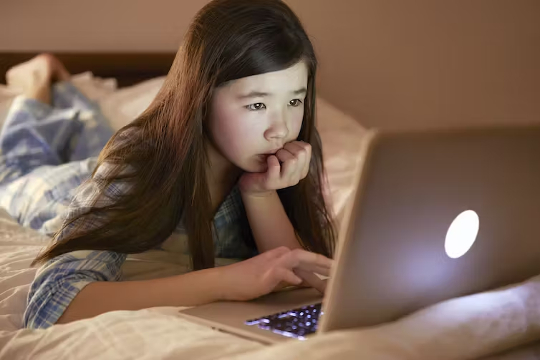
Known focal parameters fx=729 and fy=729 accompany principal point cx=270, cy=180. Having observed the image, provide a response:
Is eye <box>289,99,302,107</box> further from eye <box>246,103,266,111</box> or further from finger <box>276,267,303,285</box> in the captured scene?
finger <box>276,267,303,285</box>

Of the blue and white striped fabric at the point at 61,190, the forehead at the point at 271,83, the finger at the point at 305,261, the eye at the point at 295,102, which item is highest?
the forehead at the point at 271,83

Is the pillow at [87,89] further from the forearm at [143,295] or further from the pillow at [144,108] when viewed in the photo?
the forearm at [143,295]

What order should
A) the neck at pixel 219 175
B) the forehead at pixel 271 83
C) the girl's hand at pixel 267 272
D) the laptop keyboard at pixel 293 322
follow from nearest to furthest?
the laptop keyboard at pixel 293 322, the girl's hand at pixel 267 272, the forehead at pixel 271 83, the neck at pixel 219 175

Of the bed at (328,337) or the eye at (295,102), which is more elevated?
the eye at (295,102)

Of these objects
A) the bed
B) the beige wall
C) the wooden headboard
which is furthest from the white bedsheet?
the wooden headboard

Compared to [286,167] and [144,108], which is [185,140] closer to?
[286,167]

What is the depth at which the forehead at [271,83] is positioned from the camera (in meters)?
1.06

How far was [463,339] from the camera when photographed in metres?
0.70

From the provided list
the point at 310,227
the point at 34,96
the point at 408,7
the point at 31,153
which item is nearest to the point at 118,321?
the point at 310,227

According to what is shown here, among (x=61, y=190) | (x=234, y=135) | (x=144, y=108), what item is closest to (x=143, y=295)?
(x=234, y=135)

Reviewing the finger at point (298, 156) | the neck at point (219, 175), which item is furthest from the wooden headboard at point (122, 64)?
the finger at point (298, 156)

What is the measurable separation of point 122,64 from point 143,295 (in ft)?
5.70

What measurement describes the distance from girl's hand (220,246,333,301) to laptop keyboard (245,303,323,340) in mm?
62

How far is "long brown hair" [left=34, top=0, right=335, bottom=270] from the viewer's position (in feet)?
3.53
